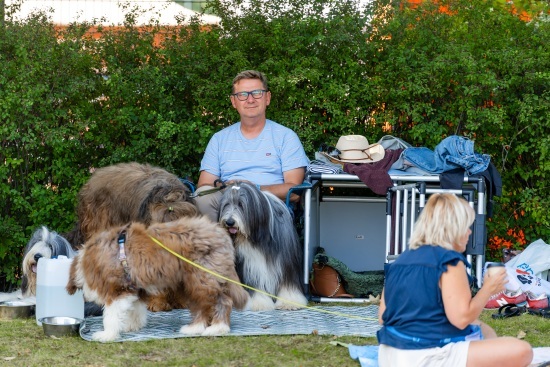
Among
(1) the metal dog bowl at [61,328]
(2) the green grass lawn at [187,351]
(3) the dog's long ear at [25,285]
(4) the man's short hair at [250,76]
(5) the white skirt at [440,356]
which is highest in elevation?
(4) the man's short hair at [250,76]

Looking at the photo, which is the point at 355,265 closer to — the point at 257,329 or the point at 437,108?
the point at 437,108

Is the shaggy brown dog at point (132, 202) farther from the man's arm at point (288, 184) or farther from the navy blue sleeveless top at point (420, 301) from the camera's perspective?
the navy blue sleeveless top at point (420, 301)

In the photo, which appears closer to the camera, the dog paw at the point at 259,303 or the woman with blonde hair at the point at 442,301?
the woman with blonde hair at the point at 442,301

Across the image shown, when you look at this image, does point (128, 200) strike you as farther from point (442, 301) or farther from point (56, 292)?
point (442, 301)

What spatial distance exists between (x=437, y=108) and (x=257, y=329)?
2931 millimetres

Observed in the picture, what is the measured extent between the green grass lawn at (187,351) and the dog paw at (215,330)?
0.05 metres

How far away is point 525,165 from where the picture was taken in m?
7.43

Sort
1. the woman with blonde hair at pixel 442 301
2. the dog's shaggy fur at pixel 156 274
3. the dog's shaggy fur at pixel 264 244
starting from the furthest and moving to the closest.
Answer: the dog's shaggy fur at pixel 264 244 → the dog's shaggy fur at pixel 156 274 → the woman with blonde hair at pixel 442 301

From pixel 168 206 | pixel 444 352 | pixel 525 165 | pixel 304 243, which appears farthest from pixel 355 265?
pixel 444 352

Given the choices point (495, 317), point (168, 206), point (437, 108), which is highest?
point (437, 108)

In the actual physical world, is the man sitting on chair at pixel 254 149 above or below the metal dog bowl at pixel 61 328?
above

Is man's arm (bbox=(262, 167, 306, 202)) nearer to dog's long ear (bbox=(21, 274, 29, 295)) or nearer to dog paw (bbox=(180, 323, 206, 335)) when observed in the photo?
dog paw (bbox=(180, 323, 206, 335))

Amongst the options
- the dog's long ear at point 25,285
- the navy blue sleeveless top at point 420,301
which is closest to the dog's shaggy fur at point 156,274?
the dog's long ear at point 25,285

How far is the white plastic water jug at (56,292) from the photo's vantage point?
5.41 metres
